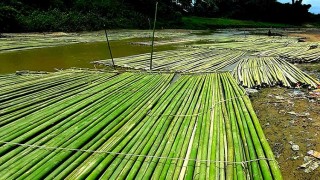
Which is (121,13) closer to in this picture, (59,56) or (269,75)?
(59,56)

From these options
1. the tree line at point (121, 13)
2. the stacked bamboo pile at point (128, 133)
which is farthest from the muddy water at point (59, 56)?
the stacked bamboo pile at point (128, 133)

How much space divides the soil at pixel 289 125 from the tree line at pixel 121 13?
6799 millimetres

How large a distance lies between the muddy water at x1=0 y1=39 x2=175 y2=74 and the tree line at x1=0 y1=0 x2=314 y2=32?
260cm

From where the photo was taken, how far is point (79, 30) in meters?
26.4

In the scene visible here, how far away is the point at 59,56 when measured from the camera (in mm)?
14133

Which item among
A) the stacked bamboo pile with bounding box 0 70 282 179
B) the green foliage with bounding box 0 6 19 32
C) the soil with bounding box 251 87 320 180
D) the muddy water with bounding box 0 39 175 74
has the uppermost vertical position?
the green foliage with bounding box 0 6 19 32

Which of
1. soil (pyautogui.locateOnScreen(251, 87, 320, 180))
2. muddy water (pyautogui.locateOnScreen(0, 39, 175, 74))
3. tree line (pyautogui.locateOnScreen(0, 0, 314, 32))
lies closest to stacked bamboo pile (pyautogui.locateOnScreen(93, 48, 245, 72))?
muddy water (pyautogui.locateOnScreen(0, 39, 175, 74))

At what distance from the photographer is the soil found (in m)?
4.88

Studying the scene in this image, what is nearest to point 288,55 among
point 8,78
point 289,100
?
point 289,100

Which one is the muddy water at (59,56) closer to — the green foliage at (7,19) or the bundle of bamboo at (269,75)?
the bundle of bamboo at (269,75)

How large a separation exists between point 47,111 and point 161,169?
9.23 ft

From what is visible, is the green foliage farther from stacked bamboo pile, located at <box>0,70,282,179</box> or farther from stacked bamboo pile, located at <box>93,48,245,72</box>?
stacked bamboo pile, located at <box>0,70,282,179</box>

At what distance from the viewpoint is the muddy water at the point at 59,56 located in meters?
11.9

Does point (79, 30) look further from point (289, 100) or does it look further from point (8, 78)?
point (289, 100)
